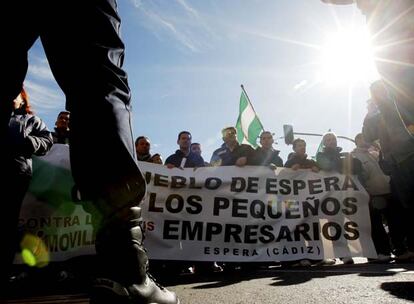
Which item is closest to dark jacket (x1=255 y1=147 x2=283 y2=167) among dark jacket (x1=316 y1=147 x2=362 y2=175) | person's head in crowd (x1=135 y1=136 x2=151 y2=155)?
dark jacket (x1=316 y1=147 x2=362 y2=175)

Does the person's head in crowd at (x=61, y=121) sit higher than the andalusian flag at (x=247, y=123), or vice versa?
the andalusian flag at (x=247, y=123)

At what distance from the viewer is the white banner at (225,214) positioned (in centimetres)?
520

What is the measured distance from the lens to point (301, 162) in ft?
22.5

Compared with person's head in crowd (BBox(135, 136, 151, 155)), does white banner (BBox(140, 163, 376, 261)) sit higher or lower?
lower

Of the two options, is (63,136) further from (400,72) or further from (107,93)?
(107,93)

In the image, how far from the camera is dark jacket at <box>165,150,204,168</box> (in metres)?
6.62

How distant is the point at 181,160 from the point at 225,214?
129cm

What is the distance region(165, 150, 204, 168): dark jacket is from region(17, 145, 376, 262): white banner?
497 mm

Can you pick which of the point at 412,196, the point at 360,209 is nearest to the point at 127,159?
the point at 412,196

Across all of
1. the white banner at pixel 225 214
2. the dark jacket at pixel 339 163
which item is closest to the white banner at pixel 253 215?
the white banner at pixel 225 214

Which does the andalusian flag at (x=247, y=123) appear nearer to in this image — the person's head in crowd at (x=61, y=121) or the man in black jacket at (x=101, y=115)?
the person's head in crowd at (x=61, y=121)

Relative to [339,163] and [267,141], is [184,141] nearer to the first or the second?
[267,141]

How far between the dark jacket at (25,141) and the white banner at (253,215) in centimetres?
202

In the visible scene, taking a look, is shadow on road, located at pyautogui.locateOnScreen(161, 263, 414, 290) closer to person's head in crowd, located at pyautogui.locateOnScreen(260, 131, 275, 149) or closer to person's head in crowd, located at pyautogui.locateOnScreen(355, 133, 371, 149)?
person's head in crowd, located at pyautogui.locateOnScreen(260, 131, 275, 149)
